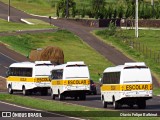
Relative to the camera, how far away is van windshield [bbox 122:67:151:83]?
47.2 metres

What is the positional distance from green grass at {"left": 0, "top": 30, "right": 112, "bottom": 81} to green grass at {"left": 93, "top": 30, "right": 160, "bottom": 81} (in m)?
4.79

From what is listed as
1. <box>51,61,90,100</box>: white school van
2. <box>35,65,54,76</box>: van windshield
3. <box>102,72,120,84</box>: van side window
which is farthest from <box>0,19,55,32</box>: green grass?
<box>102,72,120,84</box>: van side window

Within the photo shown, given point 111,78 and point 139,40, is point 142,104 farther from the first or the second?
point 139,40

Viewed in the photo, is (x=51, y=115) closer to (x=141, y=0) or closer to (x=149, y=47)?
(x=149, y=47)

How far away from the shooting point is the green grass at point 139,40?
102 meters

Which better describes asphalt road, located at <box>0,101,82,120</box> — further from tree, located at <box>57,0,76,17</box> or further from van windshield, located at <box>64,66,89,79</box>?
tree, located at <box>57,0,76,17</box>

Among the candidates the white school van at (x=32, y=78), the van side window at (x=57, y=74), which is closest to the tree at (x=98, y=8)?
the white school van at (x=32, y=78)

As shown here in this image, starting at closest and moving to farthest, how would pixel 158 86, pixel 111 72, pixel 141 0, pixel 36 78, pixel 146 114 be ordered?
pixel 146 114 → pixel 111 72 → pixel 36 78 → pixel 158 86 → pixel 141 0

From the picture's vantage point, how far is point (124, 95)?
154 ft

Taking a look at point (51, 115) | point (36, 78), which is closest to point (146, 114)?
point (51, 115)

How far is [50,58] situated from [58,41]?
101ft

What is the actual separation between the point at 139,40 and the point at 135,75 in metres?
78.3

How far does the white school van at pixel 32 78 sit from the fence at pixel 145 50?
37909 millimetres

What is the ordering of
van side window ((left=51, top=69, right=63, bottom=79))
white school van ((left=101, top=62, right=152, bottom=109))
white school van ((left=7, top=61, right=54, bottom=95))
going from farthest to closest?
white school van ((left=7, top=61, right=54, bottom=95)), van side window ((left=51, top=69, right=63, bottom=79)), white school van ((left=101, top=62, right=152, bottom=109))
